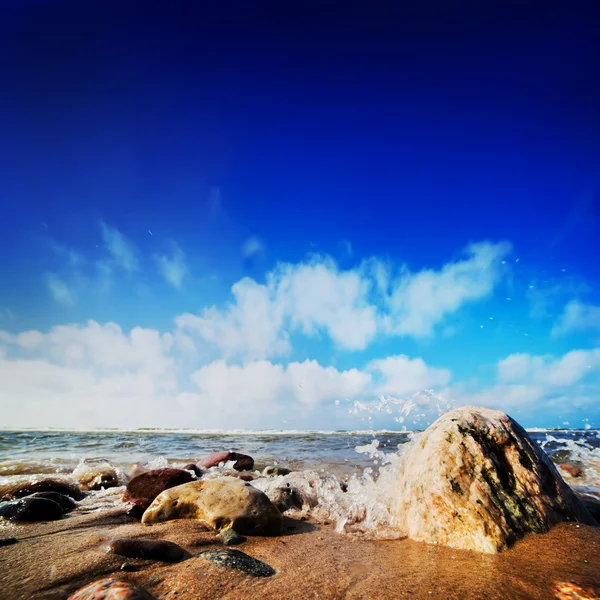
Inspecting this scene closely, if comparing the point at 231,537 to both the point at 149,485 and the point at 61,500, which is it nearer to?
the point at 149,485

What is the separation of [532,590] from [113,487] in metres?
6.52

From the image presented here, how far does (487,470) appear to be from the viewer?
3234 millimetres

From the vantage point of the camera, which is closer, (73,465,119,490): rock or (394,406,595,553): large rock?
(394,406,595,553): large rock

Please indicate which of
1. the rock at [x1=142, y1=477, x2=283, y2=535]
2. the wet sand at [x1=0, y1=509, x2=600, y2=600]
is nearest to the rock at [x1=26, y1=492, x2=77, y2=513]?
→ the wet sand at [x1=0, y1=509, x2=600, y2=600]

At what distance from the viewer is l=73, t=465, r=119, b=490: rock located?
6245mm

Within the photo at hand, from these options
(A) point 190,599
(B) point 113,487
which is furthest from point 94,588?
(B) point 113,487

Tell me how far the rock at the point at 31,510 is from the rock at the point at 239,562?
2552 mm

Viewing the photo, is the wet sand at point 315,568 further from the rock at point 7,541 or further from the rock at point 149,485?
the rock at point 149,485

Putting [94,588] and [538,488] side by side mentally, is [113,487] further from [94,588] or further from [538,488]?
[538,488]

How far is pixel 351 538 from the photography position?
11.2 feet

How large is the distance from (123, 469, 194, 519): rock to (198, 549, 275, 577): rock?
7.71 feet

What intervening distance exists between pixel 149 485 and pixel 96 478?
2.50 m

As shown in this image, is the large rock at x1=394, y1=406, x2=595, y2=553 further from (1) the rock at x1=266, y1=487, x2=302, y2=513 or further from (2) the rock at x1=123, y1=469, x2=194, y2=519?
(2) the rock at x1=123, y1=469, x2=194, y2=519

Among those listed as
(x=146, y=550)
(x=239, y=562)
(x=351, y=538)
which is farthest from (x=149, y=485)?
(x=239, y=562)
